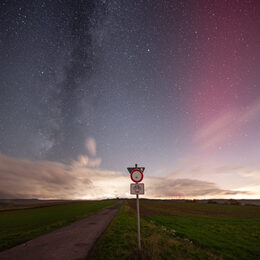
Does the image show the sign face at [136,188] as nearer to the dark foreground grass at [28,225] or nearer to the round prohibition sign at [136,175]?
the round prohibition sign at [136,175]

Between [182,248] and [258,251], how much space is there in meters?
5.77

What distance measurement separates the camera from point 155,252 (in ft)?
20.3

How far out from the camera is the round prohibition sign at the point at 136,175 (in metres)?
6.98

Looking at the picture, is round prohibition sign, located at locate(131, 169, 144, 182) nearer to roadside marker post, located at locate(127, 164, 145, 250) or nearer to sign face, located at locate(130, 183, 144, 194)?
roadside marker post, located at locate(127, 164, 145, 250)

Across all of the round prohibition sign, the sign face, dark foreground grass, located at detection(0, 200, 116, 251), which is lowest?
dark foreground grass, located at detection(0, 200, 116, 251)

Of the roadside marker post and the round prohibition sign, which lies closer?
the roadside marker post

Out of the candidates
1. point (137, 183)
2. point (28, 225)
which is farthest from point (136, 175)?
point (28, 225)

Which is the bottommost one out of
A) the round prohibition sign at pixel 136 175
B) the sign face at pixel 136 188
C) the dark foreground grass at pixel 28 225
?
the dark foreground grass at pixel 28 225

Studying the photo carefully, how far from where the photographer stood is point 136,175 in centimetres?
705

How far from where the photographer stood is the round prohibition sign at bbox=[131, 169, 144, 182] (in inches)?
275

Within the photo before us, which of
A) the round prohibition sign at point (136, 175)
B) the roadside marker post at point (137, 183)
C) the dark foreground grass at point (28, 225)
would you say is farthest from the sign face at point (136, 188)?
the dark foreground grass at point (28, 225)

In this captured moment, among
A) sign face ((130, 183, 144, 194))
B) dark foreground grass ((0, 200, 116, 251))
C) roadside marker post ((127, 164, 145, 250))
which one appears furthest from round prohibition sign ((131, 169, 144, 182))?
dark foreground grass ((0, 200, 116, 251))

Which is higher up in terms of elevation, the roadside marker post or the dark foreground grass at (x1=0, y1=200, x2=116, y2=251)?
the roadside marker post

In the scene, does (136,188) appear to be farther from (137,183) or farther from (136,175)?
(136,175)
